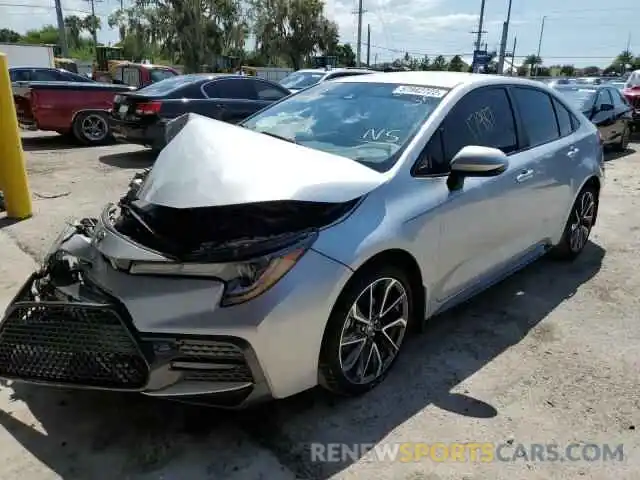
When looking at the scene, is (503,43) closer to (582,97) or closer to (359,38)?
(359,38)

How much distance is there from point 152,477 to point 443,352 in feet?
6.02

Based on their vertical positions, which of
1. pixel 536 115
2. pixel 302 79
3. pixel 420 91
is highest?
pixel 420 91

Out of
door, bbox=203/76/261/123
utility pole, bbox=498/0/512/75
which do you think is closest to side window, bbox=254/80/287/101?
door, bbox=203/76/261/123

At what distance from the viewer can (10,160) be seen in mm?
5848

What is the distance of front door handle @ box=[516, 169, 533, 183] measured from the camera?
3.73 m

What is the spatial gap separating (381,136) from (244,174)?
0.97 metres

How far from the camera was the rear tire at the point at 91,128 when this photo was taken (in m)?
10.9

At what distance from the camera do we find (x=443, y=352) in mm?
3371

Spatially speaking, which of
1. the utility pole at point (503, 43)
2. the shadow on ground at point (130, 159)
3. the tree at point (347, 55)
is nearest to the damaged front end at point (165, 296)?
the shadow on ground at point (130, 159)

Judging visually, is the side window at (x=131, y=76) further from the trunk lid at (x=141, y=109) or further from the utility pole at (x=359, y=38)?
the utility pole at (x=359, y=38)

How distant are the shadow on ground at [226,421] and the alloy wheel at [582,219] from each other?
1950mm

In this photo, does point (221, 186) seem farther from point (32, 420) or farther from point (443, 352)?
point (443, 352)

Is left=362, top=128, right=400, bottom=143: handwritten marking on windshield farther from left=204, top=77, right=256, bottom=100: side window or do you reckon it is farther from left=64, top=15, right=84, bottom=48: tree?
left=64, top=15, right=84, bottom=48: tree

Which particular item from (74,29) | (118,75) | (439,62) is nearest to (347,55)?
(439,62)
